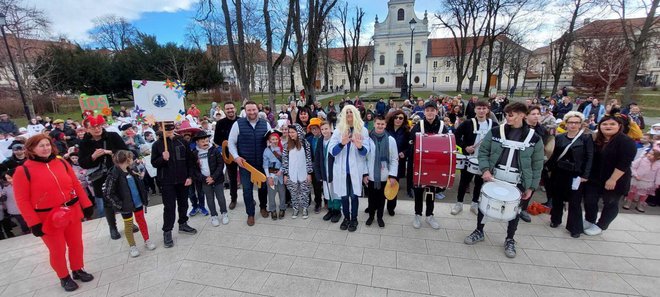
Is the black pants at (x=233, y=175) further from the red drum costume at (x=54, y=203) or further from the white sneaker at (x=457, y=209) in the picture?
the white sneaker at (x=457, y=209)

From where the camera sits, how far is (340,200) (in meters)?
4.80

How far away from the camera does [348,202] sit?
4.50 metres

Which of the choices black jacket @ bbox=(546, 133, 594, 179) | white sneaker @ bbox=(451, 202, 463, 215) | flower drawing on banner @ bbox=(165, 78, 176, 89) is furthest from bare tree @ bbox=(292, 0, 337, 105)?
black jacket @ bbox=(546, 133, 594, 179)

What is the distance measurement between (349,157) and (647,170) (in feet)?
18.3

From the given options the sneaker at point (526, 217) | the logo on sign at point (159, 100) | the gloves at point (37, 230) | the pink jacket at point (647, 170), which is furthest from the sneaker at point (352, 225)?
the pink jacket at point (647, 170)

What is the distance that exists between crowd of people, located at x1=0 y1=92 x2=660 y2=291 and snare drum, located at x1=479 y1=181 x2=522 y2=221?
0.60ft

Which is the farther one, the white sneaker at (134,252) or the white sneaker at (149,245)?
the white sneaker at (149,245)

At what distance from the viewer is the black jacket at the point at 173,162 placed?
4.01m

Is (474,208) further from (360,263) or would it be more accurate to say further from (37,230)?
(37,230)

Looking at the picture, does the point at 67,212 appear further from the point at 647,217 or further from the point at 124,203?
the point at 647,217

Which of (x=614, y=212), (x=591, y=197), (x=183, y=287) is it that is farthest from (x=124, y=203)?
(x=614, y=212)

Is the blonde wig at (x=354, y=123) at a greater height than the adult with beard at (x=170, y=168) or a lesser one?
greater

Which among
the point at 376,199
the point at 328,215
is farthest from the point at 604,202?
the point at 328,215

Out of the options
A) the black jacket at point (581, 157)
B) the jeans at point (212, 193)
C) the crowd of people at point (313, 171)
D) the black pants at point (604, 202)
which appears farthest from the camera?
the jeans at point (212, 193)
